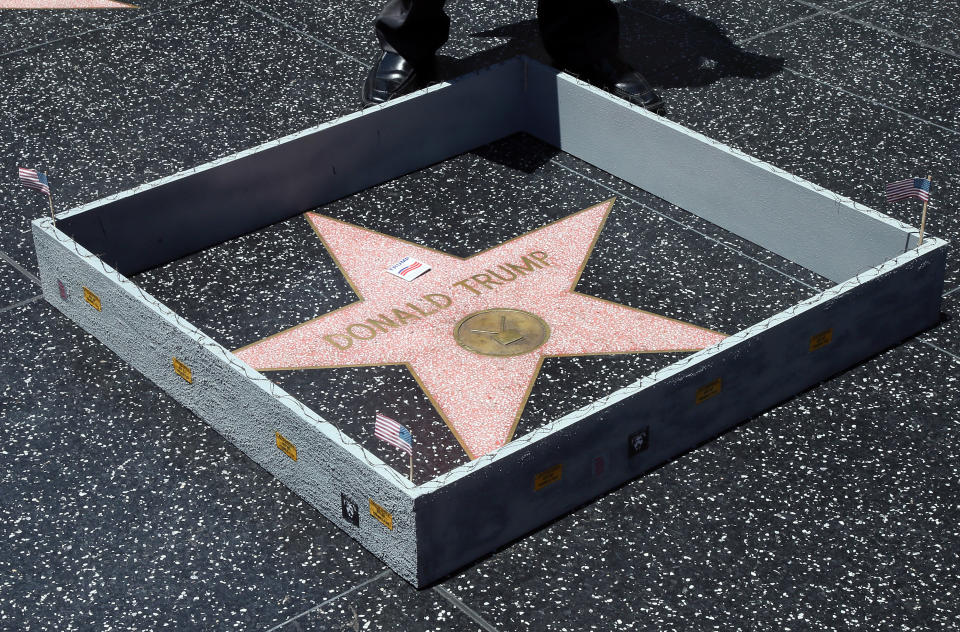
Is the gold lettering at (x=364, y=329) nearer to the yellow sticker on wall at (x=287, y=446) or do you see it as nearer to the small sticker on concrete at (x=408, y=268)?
the small sticker on concrete at (x=408, y=268)

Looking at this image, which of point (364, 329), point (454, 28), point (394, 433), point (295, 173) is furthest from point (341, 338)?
point (454, 28)

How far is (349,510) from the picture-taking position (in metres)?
2.86

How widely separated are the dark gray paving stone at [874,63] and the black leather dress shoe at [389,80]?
4.44 feet

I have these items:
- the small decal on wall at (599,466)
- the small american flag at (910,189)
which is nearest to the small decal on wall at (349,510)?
the small decal on wall at (599,466)

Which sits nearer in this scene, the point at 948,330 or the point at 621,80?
the point at 948,330

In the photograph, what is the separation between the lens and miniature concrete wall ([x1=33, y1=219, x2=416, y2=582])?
2746 mm

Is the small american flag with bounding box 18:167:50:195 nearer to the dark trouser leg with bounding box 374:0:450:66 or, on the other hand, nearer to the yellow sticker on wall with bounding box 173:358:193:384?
the yellow sticker on wall with bounding box 173:358:193:384

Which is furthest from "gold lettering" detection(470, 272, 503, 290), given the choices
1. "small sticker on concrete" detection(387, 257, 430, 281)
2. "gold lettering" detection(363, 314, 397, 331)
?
"gold lettering" detection(363, 314, 397, 331)

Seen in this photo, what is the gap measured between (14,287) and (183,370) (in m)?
0.82

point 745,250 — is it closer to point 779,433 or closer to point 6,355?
point 779,433

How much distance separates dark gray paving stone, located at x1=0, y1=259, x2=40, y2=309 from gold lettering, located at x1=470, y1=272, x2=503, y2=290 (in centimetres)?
Answer: 114

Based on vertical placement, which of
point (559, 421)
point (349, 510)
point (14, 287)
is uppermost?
point (559, 421)

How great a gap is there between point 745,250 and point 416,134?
1.02m

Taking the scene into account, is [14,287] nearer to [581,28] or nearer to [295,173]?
[295,173]
